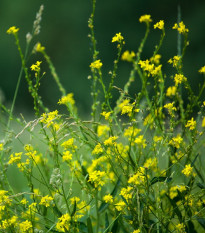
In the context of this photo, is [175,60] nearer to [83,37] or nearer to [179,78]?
[179,78]

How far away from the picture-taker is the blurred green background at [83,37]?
10.3 metres

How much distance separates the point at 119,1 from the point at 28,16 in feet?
9.72

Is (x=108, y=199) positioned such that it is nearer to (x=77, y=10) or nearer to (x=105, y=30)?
(x=105, y=30)

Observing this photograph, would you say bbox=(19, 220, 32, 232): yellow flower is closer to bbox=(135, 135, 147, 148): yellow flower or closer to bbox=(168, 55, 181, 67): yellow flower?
bbox=(135, 135, 147, 148): yellow flower

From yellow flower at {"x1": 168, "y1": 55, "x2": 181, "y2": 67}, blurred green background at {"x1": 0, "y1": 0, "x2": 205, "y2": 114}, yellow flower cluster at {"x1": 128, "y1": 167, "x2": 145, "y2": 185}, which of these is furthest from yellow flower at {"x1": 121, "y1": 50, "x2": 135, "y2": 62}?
blurred green background at {"x1": 0, "y1": 0, "x2": 205, "y2": 114}

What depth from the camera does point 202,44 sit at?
10.1 m

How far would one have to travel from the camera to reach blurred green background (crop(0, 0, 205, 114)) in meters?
10.3

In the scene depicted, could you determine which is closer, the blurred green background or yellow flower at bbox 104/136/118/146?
yellow flower at bbox 104/136/118/146

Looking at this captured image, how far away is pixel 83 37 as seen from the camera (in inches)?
475

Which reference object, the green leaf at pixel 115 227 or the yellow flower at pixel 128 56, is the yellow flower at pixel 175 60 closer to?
the yellow flower at pixel 128 56

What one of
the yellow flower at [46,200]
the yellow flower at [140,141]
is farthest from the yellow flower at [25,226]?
the yellow flower at [140,141]

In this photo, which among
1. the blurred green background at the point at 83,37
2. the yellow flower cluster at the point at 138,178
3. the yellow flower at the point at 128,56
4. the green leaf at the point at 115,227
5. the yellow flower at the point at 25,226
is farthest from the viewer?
the blurred green background at the point at 83,37

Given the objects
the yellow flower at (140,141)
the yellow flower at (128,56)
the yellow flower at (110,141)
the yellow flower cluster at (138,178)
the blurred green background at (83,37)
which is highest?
the blurred green background at (83,37)

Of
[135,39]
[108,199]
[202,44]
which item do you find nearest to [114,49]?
[135,39]
